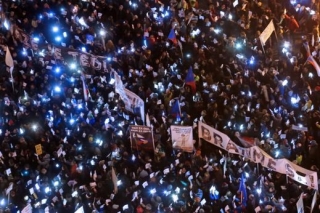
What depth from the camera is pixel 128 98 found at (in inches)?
703

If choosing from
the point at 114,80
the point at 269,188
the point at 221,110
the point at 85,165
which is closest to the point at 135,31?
the point at 114,80

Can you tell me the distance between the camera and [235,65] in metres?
19.9

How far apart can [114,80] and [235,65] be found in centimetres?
368

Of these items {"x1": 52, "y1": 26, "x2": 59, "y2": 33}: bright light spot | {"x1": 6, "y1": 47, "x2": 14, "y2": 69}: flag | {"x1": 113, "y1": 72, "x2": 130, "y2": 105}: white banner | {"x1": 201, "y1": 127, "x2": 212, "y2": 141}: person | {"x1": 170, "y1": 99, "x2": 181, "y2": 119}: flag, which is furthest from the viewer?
{"x1": 52, "y1": 26, "x2": 59, "y2": 33}: bright light spot

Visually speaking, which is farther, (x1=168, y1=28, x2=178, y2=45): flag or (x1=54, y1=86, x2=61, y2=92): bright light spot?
(x1=168, y1=28, x2=178, y2=45): flag

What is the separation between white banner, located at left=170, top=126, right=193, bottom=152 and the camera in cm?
1676

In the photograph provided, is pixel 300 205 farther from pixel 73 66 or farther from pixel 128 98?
pixel 73 66

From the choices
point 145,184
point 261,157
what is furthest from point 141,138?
point 261,157

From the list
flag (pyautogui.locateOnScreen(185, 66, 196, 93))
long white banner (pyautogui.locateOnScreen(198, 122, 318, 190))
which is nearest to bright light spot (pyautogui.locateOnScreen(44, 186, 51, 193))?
long white banner (pyautogui.locateOnScreen(198, 122, 318, 190))

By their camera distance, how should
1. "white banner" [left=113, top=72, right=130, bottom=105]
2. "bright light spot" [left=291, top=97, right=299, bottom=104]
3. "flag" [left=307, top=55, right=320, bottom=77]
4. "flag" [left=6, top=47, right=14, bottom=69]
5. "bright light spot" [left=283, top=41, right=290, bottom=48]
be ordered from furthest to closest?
1. "bright light spot" [left=283, top=41, right=290, bottom=48]
2. "flag" [left=307, top=55, right=320, bottom=77]
3. "bright light spot" [left=291, top=97, right=299, bottom=104]
4. "flag" [left=6, top=47, right=14, bottom=69]
5. "white banner" [left=113, top=72, right=130, bottom=105]

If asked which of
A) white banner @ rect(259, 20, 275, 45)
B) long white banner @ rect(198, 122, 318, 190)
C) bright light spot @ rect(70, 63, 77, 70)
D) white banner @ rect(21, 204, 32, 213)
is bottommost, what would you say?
white banner @ rect(21, 204, 32, 213)

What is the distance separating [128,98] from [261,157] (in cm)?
395

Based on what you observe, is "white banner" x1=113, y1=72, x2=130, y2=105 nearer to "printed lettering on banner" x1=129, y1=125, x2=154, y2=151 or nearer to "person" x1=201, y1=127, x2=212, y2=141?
"printed lettering on banner" x1=129, y1=125, x2=154, y2=151

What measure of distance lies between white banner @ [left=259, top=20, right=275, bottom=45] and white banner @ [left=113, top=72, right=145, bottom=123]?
4961 millimetres
